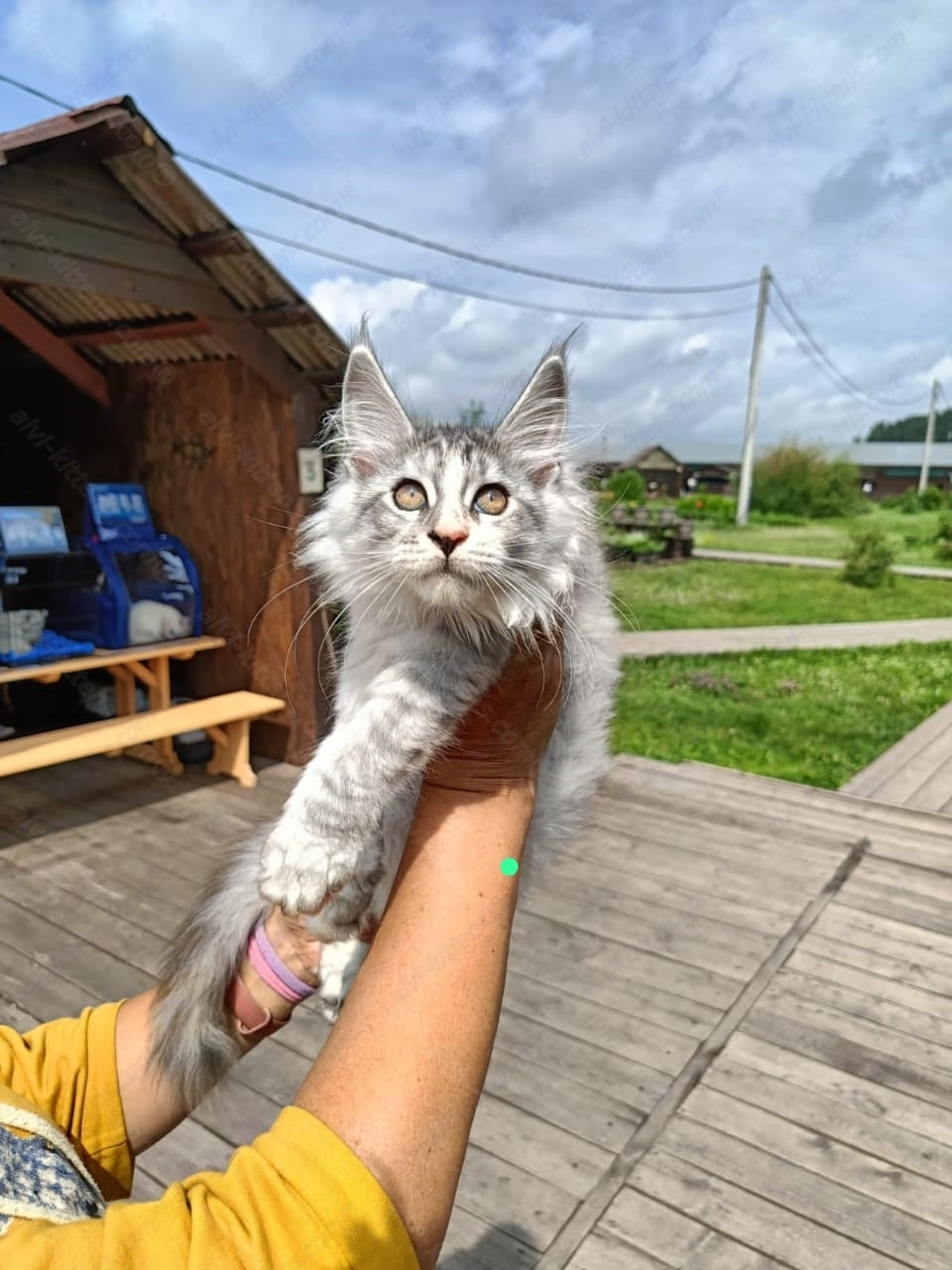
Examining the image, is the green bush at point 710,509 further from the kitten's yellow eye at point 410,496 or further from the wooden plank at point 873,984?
the kitten's yellow eye at point 410,496

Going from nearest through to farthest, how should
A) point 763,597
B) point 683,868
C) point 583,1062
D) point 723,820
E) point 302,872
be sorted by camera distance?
point 302,872, point 583,1062, point 683,868, point 723,820, point 763,597

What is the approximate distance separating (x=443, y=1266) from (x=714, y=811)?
348 cm

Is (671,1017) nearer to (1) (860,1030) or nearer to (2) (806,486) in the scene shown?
(1) (860,1030)

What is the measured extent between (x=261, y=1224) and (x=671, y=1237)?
2074 millimetres

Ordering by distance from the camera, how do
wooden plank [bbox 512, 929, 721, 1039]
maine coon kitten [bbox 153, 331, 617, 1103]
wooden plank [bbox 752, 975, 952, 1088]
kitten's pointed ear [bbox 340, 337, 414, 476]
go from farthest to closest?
wooden plank [bbox 512, 929, 721, 1039]
wooden plank [bbox 752, 975, 952, 1088]
kitten's pointed ear [bbox 340, 337, 414, 476]
maine coon kitten [bbox 153, 331, 617, 1103]

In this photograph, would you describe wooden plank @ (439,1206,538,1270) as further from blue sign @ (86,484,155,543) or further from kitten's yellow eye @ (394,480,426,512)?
blue sign @ (86,484,155,543)

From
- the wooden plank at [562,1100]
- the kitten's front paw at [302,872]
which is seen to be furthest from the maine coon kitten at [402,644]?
the wooden plank at [562,1100]

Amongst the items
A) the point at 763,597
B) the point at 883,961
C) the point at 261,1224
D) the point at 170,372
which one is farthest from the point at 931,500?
the point at 261,1224

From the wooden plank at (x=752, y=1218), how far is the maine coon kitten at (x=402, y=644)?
1408mm

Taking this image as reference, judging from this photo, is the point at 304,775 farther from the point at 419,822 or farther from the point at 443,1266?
the point at 443,1266

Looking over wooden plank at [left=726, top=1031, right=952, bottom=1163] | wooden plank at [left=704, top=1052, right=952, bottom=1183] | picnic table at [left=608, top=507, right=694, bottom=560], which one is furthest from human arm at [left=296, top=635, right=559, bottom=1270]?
picnic table at [left=608, top=507, right=694, bottom=560]

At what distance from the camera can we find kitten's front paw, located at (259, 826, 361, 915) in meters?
1.56

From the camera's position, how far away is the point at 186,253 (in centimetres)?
488

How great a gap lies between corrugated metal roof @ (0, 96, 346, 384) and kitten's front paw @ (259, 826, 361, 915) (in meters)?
3.33
